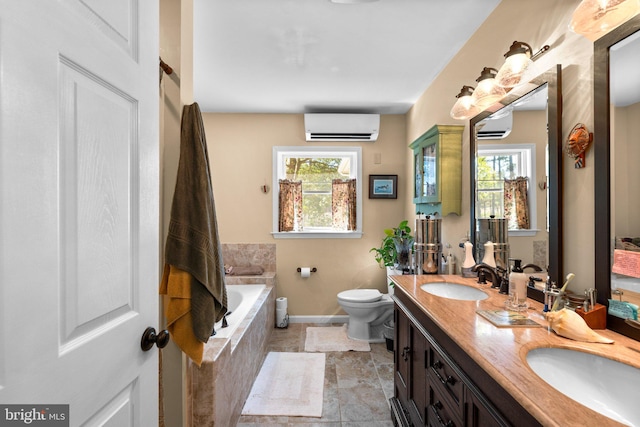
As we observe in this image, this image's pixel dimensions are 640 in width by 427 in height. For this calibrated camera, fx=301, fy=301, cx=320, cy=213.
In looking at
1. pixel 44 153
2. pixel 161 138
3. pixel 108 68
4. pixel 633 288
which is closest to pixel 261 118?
pixel 161 138

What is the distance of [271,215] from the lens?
11.8 ft

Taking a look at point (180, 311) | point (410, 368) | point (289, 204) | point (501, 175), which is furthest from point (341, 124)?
point (180, 311)

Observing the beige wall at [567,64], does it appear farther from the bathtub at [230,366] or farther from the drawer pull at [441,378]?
the bathtub at [230,366]

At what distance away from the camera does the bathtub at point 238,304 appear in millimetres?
2135

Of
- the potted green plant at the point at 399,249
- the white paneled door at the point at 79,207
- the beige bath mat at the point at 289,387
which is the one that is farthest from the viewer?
the potted green plant at the point at 399,249

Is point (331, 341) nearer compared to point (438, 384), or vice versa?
point (438, 384)

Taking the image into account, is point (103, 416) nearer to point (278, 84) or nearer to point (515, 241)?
A: point (515, 241)

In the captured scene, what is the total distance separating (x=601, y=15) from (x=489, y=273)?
1248 millimetres

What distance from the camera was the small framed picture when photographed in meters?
3.62

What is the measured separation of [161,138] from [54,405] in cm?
115

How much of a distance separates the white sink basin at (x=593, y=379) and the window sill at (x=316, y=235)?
2.69 metres

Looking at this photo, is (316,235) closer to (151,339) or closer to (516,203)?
(516,203)

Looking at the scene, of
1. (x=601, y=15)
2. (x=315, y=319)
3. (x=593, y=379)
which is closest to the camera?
(x=593, y=379)

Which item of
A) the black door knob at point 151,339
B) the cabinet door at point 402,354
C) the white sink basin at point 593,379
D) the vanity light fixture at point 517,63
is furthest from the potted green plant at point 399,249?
the black door knob at point 151,339
